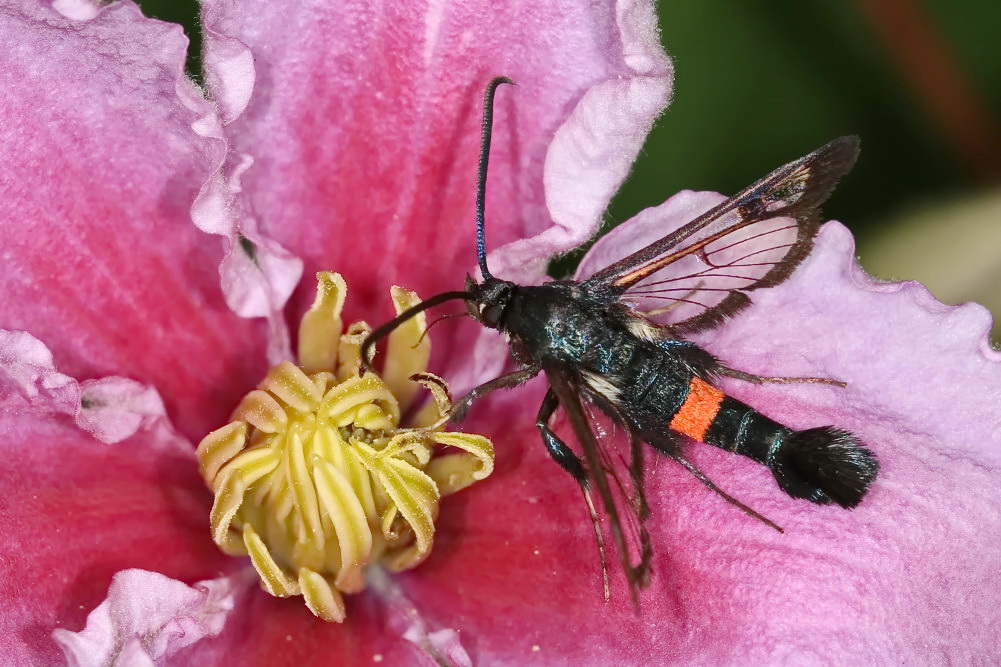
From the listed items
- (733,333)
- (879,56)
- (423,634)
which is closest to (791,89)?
(879,56)

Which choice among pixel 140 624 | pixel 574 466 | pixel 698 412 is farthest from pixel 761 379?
pixel 140 624

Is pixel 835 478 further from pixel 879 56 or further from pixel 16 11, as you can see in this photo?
pixel 879 56

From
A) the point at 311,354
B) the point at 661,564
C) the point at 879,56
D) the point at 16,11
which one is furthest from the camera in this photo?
the point at 879,56

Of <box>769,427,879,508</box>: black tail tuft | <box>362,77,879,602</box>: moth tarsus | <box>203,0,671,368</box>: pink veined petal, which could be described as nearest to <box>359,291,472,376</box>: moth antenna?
<box>362,77,879,602</box>: moth tarsus

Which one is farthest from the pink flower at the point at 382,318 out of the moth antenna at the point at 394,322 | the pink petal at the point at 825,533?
the moth antenna at the point at 394,322

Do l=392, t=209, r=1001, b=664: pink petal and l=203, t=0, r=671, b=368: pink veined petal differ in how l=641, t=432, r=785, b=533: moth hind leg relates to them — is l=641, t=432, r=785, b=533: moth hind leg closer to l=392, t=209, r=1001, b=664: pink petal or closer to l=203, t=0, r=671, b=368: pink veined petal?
l=392, t=209, r=1001, b=664: pink petal
